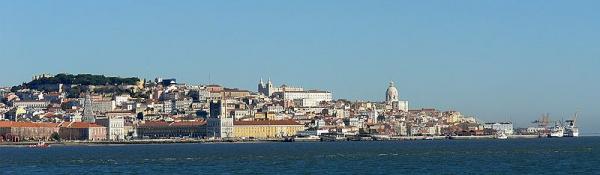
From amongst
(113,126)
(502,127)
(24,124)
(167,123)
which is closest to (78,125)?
(113,126)

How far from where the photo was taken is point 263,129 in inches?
5217

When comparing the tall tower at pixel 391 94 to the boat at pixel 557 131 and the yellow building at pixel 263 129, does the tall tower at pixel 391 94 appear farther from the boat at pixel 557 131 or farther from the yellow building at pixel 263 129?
the yellow building at pixel 263 129

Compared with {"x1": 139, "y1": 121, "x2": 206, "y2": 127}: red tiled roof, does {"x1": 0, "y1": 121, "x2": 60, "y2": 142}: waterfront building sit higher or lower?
lower

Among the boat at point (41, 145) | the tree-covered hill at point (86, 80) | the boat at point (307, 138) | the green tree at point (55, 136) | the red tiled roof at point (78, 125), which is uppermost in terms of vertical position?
the tree-covered hill at point (86, 80)

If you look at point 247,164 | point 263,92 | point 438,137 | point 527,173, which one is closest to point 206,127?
point 438,137

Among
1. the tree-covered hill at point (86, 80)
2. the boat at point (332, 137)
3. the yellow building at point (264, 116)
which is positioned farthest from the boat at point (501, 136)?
the tree-covered hill at point (86, 80)

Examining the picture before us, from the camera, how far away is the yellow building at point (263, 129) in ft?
429

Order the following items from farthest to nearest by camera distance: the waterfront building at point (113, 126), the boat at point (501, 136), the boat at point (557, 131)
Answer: the boat at point (557, 131) < the boat at point (501, 136) < the waterfront building at point (113, 126)

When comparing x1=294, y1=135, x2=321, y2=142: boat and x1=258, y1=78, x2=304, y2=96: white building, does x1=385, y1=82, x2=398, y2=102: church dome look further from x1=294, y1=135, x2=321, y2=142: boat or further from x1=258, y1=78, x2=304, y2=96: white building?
x1=294, y1=135, x2=321, y2=142: boat

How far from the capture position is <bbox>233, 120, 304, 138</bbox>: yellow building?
Answer: 429 ft

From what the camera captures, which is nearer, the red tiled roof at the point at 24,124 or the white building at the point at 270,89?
the red tiled roof at the point at 24,124

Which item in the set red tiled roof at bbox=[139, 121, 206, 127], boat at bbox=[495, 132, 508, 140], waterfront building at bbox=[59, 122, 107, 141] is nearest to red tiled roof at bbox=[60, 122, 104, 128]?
waterfront building at bbox=[59, 122, 107, 141]

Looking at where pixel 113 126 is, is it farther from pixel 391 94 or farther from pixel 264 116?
pixel 391 94

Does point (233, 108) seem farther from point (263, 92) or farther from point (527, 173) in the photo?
point (527, 173)
